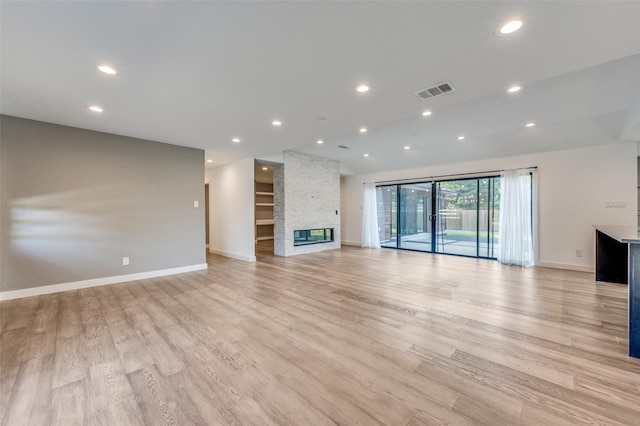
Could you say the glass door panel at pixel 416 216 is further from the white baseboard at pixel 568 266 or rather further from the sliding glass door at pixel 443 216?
the white baseboard at pixel 568 266

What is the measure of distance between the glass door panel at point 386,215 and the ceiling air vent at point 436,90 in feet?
18.4

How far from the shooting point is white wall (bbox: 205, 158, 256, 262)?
20.3ft

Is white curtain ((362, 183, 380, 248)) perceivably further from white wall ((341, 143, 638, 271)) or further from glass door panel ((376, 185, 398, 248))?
white wall ((341, 143, 638, 271))

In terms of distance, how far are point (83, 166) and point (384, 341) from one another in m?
5.14

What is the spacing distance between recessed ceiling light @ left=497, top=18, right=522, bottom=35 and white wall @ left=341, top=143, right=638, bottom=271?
4.96 meters

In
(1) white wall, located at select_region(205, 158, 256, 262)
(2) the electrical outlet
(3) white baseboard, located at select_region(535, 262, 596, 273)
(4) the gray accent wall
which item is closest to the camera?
(4) the gray accent wall

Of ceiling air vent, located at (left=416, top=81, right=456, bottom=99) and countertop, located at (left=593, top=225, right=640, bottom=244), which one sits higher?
ceiling air vent, located at (left=416, top=81, right=456, bottom=99)

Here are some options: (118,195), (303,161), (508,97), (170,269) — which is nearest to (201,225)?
(170,269)

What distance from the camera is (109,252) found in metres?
4.34

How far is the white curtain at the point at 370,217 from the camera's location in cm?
835

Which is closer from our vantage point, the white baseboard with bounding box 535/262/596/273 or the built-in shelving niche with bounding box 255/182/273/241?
the white baseboard with bounding box 535/262/596/273

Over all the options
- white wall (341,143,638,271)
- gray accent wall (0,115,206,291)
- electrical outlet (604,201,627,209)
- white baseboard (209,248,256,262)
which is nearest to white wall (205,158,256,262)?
white baseboard (209,248,256,262)

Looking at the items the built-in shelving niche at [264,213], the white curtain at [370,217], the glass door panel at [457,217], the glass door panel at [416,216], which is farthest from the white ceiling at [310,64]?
the built-in shelving niche at [264,213]

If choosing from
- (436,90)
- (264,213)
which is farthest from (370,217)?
(436,90)
